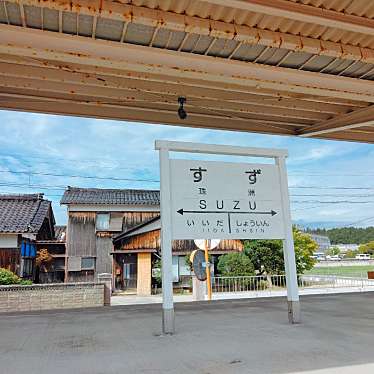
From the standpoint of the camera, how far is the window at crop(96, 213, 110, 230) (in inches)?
684

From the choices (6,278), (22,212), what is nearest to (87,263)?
(22,212)

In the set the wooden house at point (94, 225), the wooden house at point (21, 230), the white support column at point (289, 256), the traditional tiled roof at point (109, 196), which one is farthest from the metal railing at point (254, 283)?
the white support column at point (289, 256)

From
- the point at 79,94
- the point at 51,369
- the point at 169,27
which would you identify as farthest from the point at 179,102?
the point at 51,369

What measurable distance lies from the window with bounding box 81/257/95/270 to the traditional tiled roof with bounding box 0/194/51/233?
2.92 meters

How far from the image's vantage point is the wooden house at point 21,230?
496 inches

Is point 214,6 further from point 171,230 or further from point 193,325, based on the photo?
point 193,325

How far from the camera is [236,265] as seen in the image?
1434 cm

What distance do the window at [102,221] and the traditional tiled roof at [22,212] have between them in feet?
7.68

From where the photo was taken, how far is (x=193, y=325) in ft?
11.7

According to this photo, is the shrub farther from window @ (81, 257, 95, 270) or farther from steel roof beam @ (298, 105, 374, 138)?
steel roof beam @ (298, 105, 374, 138)

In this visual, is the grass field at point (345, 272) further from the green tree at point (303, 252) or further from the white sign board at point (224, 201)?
the white sign board at point (224, 201)

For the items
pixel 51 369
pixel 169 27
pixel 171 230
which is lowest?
pixel 51 369

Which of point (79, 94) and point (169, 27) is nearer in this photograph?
point (169, 27)

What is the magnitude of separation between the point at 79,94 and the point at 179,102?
1210mm
